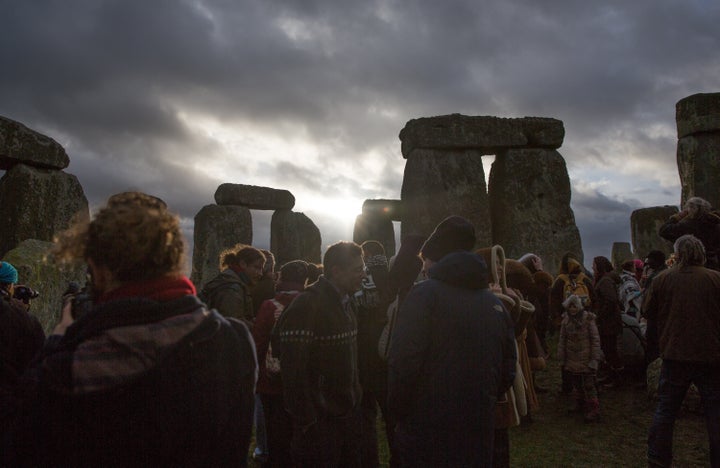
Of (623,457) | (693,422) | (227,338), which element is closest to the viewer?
(227,338)

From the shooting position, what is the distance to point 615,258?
47.7 ft

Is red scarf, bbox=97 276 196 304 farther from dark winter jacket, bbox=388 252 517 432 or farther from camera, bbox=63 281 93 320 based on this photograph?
dark winter jacket, bbox=388 252 517 432

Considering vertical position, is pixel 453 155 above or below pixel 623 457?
above

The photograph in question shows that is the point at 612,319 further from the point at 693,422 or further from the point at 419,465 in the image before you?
the point at 419,465

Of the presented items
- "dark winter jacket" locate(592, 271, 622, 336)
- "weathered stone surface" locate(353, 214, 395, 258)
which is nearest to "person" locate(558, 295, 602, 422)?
"dark winter jacket" locate(592, 271, 622, 336)

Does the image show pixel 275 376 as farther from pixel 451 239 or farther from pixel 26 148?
pixel 26 148

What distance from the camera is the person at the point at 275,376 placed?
299 centimetres

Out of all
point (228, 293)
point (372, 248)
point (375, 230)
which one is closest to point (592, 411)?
point (372, 248)

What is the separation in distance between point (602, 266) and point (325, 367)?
4.55m

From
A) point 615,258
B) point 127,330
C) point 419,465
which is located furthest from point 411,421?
point 615,258

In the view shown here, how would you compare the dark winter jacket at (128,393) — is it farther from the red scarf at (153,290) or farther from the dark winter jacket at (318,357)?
the dark winter jacket at (318,357)

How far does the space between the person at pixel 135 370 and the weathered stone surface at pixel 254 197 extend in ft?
41.6

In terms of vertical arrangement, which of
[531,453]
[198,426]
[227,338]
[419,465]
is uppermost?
[227,338]

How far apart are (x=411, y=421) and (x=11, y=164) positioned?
6648mm
